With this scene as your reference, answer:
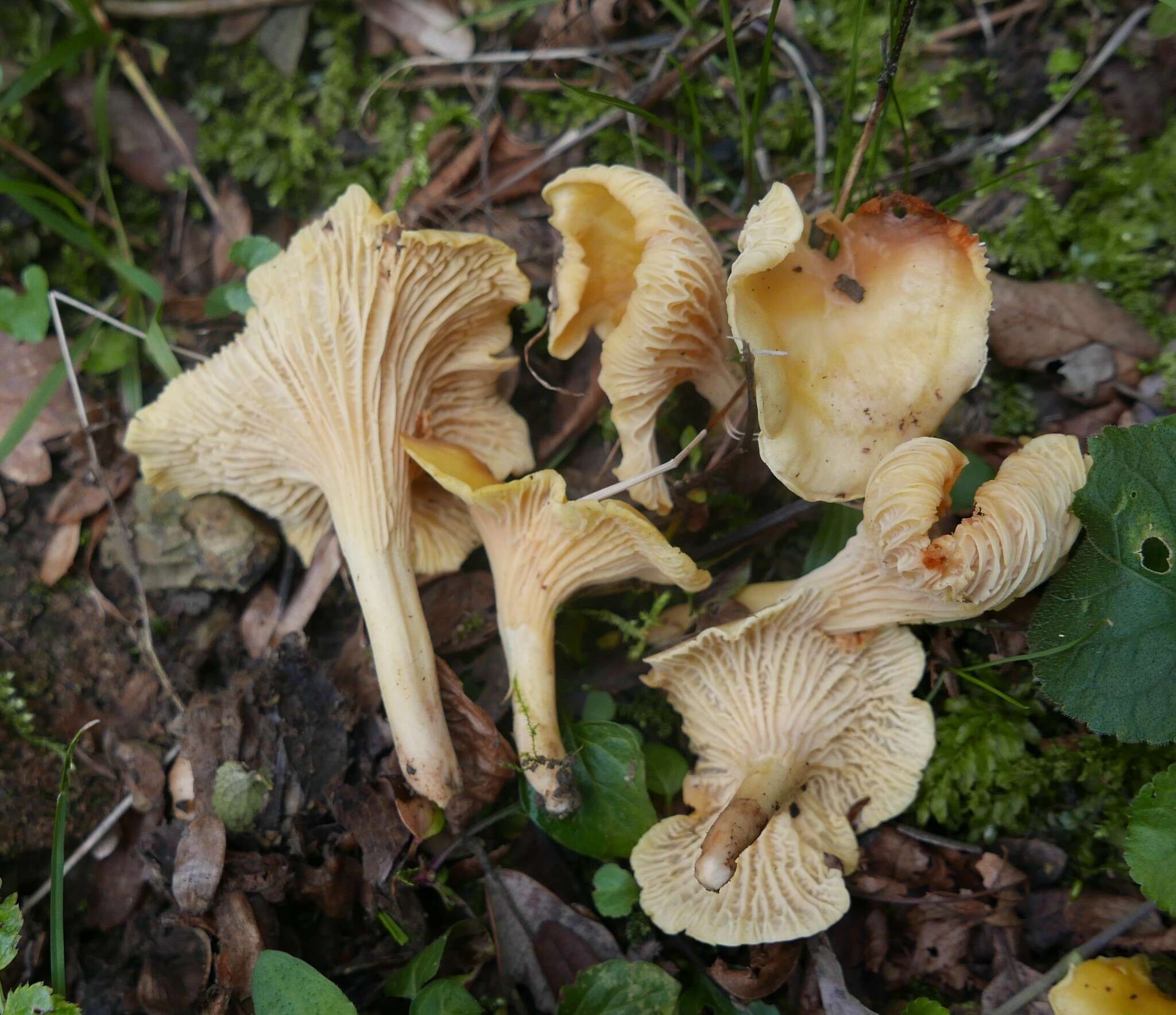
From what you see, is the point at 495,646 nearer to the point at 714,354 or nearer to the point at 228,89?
the point at 714,354

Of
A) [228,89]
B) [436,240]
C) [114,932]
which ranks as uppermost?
[228,89]

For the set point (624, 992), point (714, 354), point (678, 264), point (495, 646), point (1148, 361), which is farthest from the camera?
point (495, 646)

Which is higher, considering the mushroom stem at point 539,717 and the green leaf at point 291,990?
the mushroom stem at point 539,717

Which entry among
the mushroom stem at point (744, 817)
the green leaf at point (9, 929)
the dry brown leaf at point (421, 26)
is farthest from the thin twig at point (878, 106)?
the green leaf at point (9, 929)

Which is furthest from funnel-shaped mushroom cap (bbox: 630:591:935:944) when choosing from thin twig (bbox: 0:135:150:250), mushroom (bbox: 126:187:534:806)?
thin twig (bbox: 0:135:150:250)

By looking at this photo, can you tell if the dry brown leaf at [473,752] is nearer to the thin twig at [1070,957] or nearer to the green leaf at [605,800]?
the green leaf at [605,800]

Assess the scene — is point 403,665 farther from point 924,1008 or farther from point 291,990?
point 924,1008

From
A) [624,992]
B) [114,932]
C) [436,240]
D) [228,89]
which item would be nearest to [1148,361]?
[436,240]
